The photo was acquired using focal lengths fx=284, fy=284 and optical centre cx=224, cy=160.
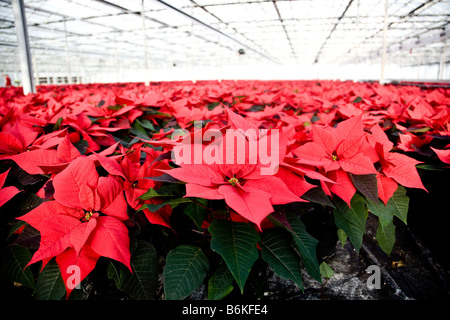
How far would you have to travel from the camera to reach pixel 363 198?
762 mm

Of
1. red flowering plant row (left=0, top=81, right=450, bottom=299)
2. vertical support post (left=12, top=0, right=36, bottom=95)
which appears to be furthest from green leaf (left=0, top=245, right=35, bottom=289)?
vertical support post (left=12, top=0, right=36, bottom=95)

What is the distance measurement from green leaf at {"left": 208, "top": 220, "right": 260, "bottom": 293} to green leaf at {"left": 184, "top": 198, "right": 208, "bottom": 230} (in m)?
0.04

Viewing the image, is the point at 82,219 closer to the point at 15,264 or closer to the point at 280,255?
the point at 15,264

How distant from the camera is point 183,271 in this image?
0.61 metres

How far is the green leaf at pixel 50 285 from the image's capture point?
601 millimetres

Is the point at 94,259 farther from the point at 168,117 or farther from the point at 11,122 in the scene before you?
the point at 168,117

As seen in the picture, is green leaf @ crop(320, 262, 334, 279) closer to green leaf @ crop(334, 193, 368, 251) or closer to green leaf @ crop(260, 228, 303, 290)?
green leaf @ crop(334, 193, 368, 251)

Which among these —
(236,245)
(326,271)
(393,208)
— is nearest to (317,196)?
(236,245)

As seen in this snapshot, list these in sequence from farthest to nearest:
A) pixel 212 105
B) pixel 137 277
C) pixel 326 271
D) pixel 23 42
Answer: pixel 23 42, pixel 212 105, pixel 326 271, pixel 137 277

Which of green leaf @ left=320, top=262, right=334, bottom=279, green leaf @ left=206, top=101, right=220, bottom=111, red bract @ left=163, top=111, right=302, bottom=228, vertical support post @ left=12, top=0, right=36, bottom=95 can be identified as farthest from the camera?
vertical support post @ left=12, top=0, right=36, bottom=95

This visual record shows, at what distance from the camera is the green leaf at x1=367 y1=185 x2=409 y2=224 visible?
30.7 inches

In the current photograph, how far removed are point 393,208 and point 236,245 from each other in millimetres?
515

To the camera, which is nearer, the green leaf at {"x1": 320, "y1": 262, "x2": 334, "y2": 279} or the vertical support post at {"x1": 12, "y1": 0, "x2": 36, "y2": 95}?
the green leaf at {"x1": 320, "y1": 262, "x2": 334, "y2": 279}
